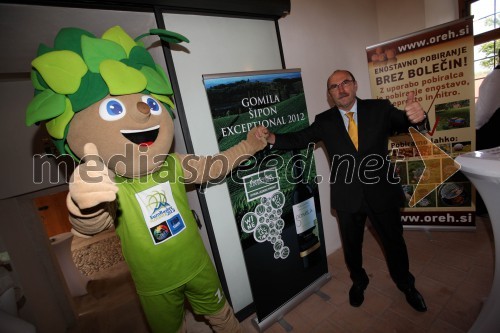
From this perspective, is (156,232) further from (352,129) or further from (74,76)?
(352,129)

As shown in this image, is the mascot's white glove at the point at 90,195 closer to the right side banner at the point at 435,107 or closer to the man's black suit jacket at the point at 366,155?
the man's black suit jacket at the point at 366,155

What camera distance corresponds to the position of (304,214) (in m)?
1.88

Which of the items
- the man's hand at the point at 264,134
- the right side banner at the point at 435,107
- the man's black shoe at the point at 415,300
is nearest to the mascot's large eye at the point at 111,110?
the man's hand at the point at 264,134

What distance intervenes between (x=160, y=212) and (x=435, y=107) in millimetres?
2578

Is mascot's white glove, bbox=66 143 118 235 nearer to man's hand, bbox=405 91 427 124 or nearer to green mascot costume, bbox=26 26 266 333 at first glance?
green mascot costume, bbox=26 26 266 333

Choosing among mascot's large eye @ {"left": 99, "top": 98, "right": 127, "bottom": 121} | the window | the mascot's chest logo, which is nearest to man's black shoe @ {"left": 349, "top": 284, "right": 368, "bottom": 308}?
the mascot's chest logo

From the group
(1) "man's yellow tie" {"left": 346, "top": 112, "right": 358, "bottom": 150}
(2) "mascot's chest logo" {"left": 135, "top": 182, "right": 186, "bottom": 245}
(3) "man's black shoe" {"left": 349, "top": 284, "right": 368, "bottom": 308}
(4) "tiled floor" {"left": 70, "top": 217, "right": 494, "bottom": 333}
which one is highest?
(1) "man's yellow tie" {"left": 346, "top": 112, "right": 358, "bottom": 150}

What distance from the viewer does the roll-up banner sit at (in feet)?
5.06

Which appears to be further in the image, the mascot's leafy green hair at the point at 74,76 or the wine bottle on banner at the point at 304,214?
the wine bottle on banner at the point at 304,214

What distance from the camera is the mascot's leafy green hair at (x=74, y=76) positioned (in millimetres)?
910

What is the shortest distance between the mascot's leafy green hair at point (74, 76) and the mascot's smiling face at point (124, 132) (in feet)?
0.14

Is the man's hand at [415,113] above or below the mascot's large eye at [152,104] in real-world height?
below

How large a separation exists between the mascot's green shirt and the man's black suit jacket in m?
0.76

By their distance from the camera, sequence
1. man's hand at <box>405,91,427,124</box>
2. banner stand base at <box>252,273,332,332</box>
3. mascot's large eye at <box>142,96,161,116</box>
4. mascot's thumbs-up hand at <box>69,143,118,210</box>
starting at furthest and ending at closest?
banner stand base at <box>252,273,332,332</box>, man's hand at <box>405,91,427,124</box>, mascot's large eye at <box>142,96,161,116</box>, mascot's thumbs-up hand at <box>69,143,118,210</box>
